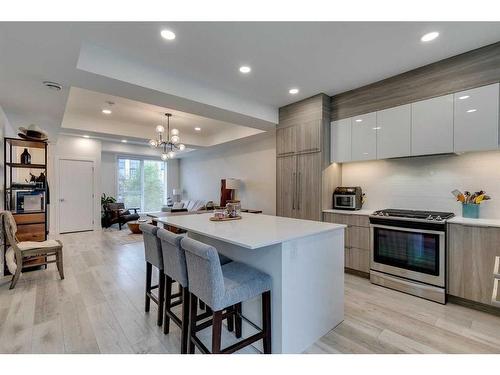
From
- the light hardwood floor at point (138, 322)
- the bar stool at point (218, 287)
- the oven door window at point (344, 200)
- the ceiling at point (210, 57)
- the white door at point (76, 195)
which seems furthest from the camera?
the white door at point (76, 195)

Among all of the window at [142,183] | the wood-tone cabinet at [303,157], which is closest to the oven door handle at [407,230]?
the wood-tone cabinet at [303,157]

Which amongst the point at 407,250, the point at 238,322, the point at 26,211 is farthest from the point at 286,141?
the point at 26,211

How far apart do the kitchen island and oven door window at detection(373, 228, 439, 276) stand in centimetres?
118

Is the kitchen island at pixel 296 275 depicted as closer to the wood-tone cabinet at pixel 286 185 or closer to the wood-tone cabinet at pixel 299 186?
the wood-tone cabinet at pixel 299 186

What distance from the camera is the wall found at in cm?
607

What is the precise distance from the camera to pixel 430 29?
220 centimetres

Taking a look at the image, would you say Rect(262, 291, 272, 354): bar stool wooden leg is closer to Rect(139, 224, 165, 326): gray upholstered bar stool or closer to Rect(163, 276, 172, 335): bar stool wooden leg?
Rect(163, 276, 172, 335): bar stool wooden leg

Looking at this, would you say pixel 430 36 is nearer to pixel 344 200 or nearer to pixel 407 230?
pixel 407 230

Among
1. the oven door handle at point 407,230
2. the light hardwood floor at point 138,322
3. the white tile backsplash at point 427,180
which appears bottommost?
the light hardwood floor at point 138,322

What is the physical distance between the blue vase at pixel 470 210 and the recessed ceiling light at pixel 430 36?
6.19 feet

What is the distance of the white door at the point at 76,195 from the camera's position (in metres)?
6.46

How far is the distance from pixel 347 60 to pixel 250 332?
9.81ft
